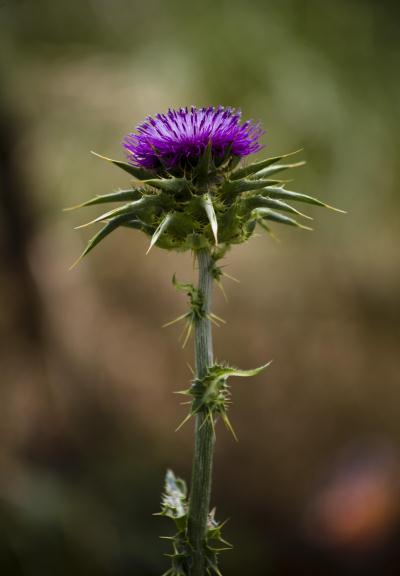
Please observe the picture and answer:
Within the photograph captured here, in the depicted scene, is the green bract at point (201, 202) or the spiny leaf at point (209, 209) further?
the green bract at point (201, 202)

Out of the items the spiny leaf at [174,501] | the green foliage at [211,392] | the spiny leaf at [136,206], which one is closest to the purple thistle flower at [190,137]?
the spiny leaf at [136,206]

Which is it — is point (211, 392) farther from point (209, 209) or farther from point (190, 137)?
point (190, 137)

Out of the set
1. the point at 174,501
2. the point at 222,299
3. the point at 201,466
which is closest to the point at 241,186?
the point at 201,466

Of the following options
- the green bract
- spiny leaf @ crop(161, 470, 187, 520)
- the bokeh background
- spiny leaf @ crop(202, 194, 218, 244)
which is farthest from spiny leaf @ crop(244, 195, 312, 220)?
the bokeh background

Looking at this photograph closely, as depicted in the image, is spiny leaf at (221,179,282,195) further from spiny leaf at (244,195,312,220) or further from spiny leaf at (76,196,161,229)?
spiny leaf at (76,196,161,229)

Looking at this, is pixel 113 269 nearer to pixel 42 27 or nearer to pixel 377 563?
pixel 42 27

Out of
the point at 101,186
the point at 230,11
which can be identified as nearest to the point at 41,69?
the point at 101,186

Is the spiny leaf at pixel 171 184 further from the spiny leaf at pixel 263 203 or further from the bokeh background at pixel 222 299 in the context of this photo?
the bokeh background at pixel 222 299
